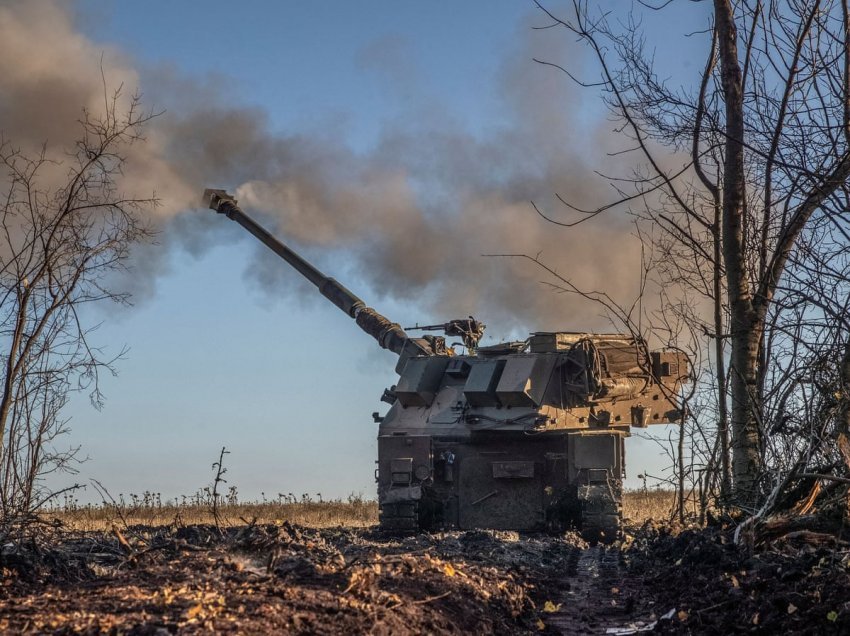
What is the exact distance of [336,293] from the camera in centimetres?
1956

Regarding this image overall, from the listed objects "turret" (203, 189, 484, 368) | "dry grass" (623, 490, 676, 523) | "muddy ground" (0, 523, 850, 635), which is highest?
"turret" (203, 189, 484, 368)

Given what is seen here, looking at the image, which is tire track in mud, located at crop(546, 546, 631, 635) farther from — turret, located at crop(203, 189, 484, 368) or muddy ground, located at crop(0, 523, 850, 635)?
turret, located at crop(203, 189, 484, 368)

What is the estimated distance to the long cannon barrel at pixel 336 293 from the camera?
18188mm

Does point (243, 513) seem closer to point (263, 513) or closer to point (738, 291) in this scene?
point (263, 513)

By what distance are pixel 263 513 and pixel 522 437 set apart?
6.62 m

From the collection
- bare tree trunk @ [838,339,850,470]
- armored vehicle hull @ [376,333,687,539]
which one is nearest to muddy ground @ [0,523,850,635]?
bare tree trunk @ [838,339,850,470]

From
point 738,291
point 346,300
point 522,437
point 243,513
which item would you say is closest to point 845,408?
point 738,291

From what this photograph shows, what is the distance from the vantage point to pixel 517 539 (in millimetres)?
12680

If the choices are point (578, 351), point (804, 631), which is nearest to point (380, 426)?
point (578, 351)

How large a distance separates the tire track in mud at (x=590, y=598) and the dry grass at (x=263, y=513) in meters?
6.62

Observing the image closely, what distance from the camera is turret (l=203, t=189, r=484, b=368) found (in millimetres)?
18016

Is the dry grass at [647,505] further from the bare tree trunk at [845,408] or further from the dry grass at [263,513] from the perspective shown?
the bare tree trunk at [845,408]

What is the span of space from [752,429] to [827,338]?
78.8 inches

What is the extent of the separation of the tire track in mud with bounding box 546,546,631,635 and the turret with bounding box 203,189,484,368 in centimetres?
604
